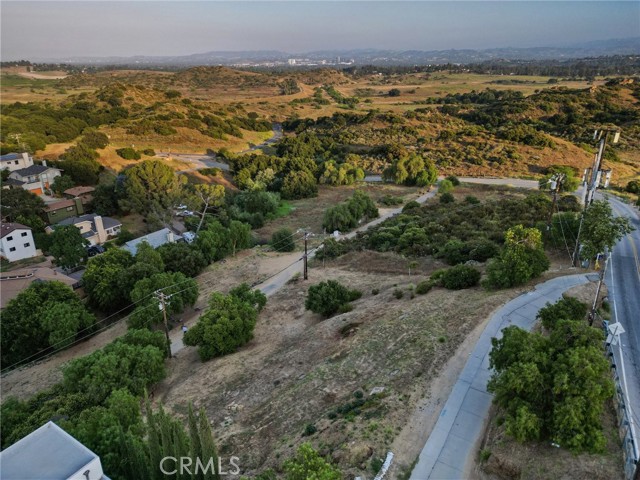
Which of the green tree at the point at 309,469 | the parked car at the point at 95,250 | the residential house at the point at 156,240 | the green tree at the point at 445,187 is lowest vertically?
the parked car at the point at 95,250

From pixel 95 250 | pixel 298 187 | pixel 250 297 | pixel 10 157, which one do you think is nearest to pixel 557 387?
pixel 250 297

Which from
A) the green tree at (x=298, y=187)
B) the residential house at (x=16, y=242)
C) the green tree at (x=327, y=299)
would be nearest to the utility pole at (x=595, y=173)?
the green tree at (x=327, y=299)

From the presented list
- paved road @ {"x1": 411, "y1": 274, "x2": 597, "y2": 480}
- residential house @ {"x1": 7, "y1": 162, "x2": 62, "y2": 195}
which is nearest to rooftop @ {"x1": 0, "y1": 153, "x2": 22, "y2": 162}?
residential house @ {"x1": 7, "y1": 162, "x2": 62, "y2": 195}

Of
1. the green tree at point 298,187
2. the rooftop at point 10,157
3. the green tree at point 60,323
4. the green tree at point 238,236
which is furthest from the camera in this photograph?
the green tree at point 298,187

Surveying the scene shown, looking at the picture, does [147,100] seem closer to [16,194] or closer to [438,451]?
[16,194]

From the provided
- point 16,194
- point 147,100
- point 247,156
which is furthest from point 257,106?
point 16,194

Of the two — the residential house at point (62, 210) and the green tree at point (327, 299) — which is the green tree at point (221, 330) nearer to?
the green tree at point (327, 299)
